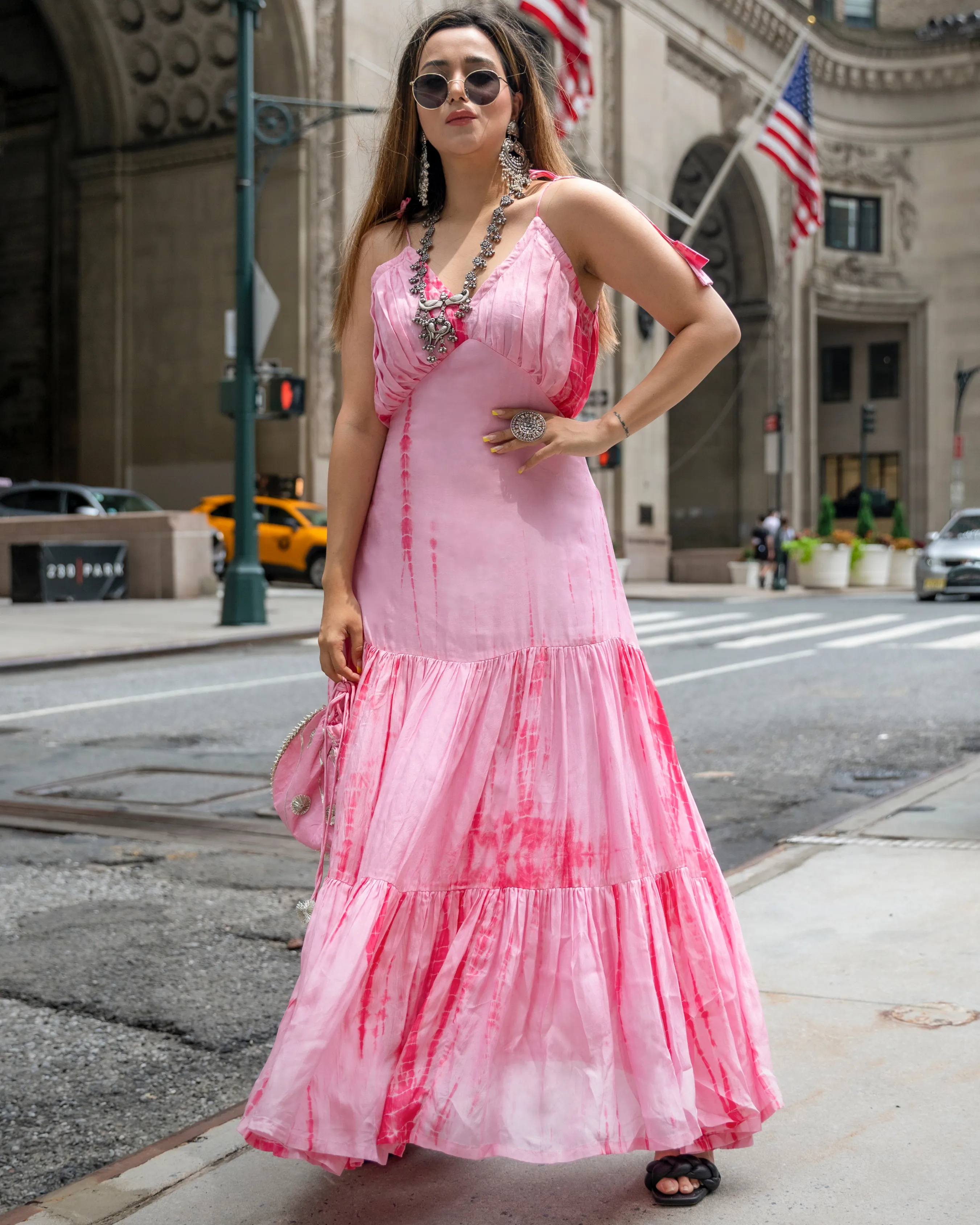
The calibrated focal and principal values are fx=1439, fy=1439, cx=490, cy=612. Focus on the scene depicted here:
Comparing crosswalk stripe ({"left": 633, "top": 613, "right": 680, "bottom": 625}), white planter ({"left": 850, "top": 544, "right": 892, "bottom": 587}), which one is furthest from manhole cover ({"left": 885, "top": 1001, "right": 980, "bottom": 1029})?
Answer: white planter ({"left": 850, "top": 544, "right": 892, "bottom": 587})

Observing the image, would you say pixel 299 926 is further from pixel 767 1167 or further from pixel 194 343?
pixel 194 343

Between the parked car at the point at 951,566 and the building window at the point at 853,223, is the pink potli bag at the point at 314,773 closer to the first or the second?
the parked car at the point at 951,566

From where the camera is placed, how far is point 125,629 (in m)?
17.3

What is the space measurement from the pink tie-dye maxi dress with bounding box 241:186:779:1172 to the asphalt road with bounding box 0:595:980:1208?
35.3 inches

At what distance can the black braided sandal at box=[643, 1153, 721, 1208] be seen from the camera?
2.47 m

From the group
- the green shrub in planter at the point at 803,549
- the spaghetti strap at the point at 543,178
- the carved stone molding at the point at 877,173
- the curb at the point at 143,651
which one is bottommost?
the curb at the point at 143,651

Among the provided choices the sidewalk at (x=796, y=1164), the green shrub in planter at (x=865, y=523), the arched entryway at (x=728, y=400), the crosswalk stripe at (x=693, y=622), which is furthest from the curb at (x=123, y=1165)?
the arched entryway at (x=728, y=400)

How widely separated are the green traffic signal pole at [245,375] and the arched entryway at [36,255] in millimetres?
15670

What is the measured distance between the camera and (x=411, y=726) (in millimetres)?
2531

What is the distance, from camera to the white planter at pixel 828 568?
33.6 meters

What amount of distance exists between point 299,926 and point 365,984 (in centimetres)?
219

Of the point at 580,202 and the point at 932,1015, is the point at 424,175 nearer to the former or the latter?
the point at 580,202

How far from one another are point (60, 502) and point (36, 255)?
1095cm

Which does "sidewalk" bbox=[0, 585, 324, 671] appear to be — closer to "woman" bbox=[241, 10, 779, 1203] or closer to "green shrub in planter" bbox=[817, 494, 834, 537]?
"woman" bbox=[241, 10, 779, 1203]
